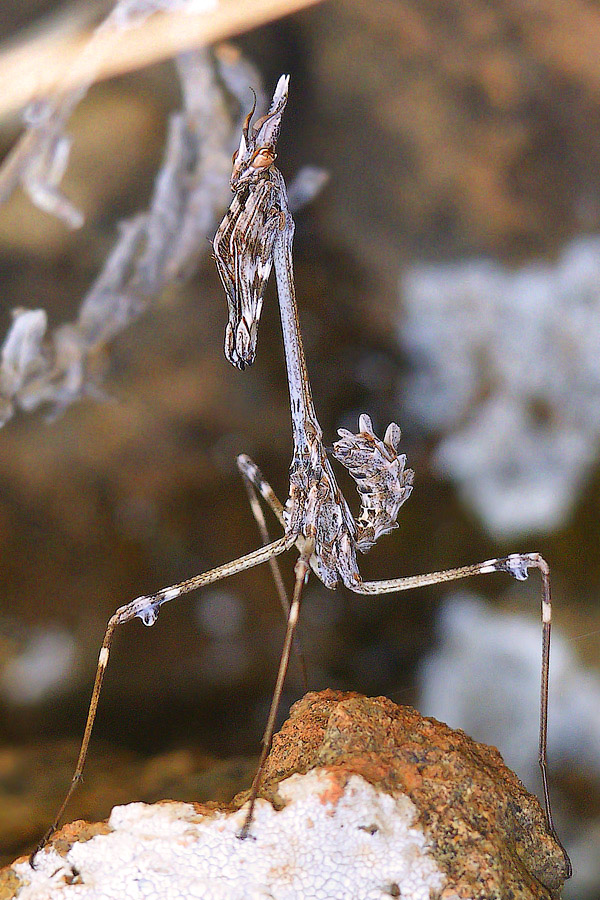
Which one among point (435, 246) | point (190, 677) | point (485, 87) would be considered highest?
point (485, 87)

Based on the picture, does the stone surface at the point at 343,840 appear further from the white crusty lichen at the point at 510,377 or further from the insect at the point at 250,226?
the white crusty lichen at the point at 510,377

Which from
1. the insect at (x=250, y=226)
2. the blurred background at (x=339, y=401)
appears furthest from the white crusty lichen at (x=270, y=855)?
the insect at (x=250, y=226)

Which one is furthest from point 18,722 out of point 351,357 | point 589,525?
point 589,525

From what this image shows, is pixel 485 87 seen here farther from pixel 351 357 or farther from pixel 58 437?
pixel 58 437

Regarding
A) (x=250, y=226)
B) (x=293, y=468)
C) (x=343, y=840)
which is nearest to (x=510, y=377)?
(x=293, y=468)

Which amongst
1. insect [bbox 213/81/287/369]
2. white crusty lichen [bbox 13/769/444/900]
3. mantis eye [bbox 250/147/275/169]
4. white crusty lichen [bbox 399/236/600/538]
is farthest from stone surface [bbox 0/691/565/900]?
white crusty lichen [bbox 399/236/600/538]

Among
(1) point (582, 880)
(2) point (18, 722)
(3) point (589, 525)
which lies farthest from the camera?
(3) point (589, 525)

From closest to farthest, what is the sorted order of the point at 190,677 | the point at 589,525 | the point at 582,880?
the point at 582,880 → the point at 190,677 → the point at 589,525

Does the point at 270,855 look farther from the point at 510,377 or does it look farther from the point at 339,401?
the point at 510,377
